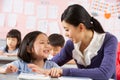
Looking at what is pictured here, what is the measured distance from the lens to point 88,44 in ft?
4.79

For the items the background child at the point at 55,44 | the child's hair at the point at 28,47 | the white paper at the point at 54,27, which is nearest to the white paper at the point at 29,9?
the white paper at the point at 54,27

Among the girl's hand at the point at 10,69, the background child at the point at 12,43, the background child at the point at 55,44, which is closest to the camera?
the girl's hand at the point at 10,69

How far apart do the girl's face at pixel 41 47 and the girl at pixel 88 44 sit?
0.34ft

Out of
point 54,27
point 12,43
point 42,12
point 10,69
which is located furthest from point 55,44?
point 10,69

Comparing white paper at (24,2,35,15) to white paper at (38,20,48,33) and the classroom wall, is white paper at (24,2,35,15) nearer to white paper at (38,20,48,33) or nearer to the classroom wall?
the classroom wall

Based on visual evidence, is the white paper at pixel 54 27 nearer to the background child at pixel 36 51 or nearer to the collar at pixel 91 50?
the background child at pixel 36 51

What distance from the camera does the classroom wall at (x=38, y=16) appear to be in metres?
3.89

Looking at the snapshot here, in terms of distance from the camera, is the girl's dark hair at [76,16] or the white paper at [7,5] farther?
the white paper at [7,5]

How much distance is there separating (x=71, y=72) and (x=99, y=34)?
37 centimetres

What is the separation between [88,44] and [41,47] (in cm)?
30

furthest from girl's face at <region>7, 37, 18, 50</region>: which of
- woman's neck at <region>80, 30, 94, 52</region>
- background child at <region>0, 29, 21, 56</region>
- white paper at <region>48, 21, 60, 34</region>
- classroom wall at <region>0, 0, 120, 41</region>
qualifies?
woman's neck at <region>80, 30, 94, 52</region>

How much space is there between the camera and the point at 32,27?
153 inches

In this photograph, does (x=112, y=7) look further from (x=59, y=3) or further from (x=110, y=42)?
(x=110, y=42)

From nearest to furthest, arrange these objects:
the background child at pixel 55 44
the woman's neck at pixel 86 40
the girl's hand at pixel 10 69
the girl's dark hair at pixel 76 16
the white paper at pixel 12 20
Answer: the girl's hand at pixel 10 69
the girl's dark hair at pixel 76 16
the woman's neck at pixel 86 40
the background child at pixel 55 44
the white paper at pixel 12 20
